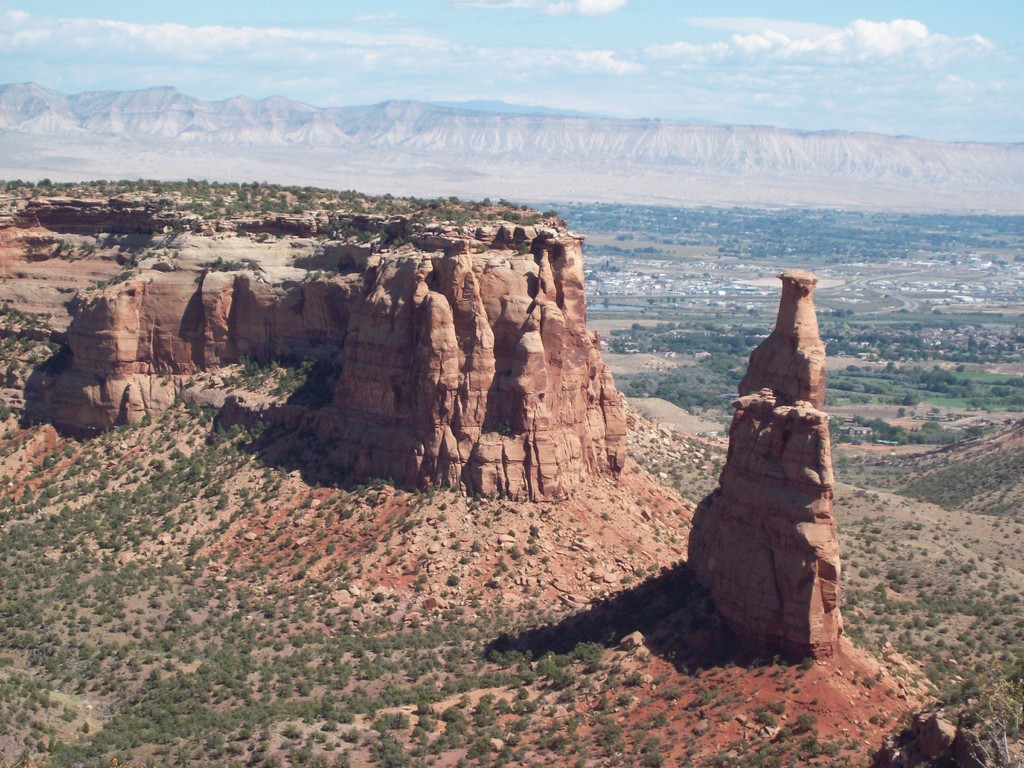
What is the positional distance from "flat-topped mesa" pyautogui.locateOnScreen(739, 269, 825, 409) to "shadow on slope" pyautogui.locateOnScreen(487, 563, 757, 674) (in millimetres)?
6522

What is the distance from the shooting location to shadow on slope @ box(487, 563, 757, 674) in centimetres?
4059

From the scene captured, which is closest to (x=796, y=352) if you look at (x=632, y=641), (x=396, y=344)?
(x=632, y=641)

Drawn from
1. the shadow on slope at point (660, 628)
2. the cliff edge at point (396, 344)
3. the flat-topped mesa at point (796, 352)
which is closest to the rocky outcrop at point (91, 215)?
the cliff edge at point (396, 344)

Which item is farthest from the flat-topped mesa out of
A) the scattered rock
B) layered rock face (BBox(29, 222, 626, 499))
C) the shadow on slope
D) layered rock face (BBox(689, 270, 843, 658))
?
layered rock face (BBox(29, 222, 626, 499))

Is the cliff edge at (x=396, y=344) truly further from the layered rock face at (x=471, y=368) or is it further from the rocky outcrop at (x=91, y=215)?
the rocky outcrop at (x=91, y=215)

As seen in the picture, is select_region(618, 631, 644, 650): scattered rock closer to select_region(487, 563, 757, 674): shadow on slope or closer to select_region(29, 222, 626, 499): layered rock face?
select_region(487, 563, 757, 674): shadow on slope

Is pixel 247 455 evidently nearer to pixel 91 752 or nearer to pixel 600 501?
pixel 600 501

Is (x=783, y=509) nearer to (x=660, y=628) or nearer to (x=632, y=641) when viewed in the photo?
(x=660, y=628)

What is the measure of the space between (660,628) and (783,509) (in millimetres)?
5868

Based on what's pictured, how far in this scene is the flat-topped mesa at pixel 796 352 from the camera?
1645 inches

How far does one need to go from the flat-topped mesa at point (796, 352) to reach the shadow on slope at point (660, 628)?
6522 millimetres

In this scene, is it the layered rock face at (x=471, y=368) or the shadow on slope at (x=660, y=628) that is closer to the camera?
the shadow on slope at (x=660, y=628)

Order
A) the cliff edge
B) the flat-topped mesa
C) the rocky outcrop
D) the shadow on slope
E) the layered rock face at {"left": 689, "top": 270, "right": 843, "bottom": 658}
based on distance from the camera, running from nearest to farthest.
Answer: the layered rock face at {"left": 689, "top": 270, "right": 843, "bottom": 658} < the shadow on slope < the flat-topped mesa < the cliff edge < the rocky outcrop

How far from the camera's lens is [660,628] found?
42.8 meters
